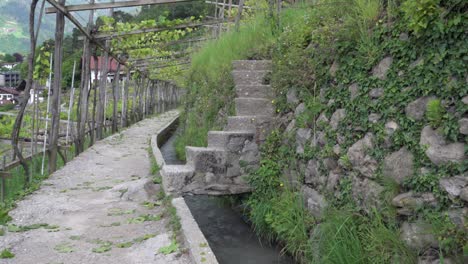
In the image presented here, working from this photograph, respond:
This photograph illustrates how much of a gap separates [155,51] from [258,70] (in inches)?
345

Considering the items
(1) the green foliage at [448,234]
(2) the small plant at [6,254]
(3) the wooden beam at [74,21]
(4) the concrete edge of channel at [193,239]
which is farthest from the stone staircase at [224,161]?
(3) the wooden beam at [74,21]

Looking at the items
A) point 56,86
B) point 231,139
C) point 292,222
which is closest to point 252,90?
point 231,139

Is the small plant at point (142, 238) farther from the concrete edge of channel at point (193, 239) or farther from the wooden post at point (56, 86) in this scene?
the wooden post at point (56, 86)

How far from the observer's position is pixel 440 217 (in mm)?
2902

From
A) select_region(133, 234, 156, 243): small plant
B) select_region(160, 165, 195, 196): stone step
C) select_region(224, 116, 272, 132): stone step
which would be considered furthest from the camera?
select_region(224, 116, 272, 132): stone step

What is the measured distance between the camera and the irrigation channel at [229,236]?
507cm

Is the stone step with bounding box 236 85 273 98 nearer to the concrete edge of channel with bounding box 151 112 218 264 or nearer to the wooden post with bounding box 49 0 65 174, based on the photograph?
Result: the concrete edge of channel with bounding box 151 112 218 264

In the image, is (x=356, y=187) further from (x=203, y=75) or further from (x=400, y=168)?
(x=203, y=75)

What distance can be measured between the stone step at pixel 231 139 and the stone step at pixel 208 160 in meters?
0.12

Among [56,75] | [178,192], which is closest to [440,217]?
[178,192]

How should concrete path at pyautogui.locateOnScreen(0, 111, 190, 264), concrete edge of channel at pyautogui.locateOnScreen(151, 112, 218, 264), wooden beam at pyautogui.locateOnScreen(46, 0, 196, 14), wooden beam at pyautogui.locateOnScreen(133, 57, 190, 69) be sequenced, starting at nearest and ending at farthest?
concrete edge of channel at pyautogui.locateOnScreen(151, 112, 218, 264), concrete path at pyautogui.locateOnScreen(0, 111, 190, 264), wooden beam at pyautogui.locateOnScreen(46, 0, 196, 14), wooden beam at pyautogui.locateOnScreen(133, 57, 190, 69)

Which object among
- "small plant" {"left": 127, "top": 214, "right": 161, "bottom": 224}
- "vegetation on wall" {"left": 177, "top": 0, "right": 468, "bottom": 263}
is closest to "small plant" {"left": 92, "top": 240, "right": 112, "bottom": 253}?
"small plant" {"left": 127, "top": 214, "right": 161, "bottom": 224}

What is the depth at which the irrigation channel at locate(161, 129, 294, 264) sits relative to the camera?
16.6 ft

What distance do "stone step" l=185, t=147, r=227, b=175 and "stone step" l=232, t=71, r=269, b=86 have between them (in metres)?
1.81
